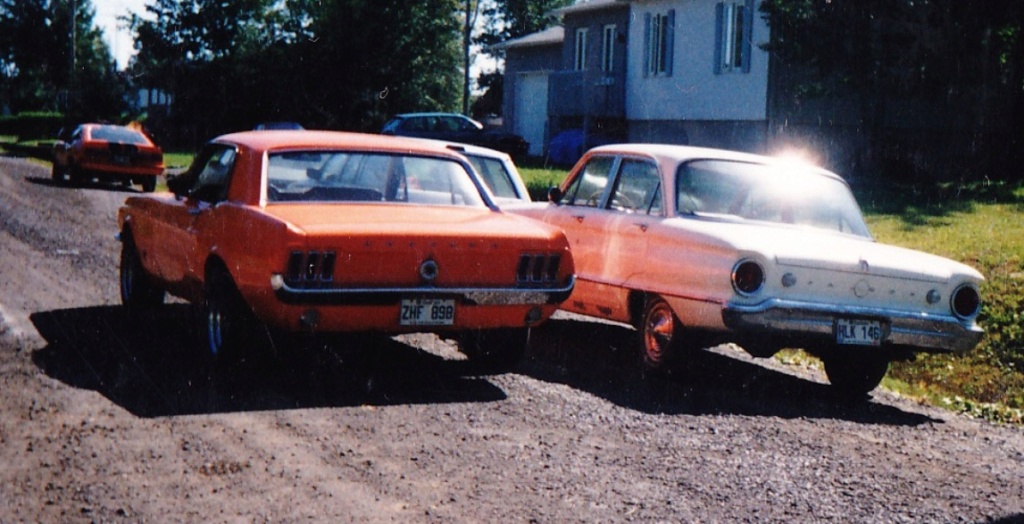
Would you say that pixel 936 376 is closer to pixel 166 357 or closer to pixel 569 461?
pixel 569 461

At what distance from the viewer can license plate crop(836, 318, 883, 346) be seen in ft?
27.1

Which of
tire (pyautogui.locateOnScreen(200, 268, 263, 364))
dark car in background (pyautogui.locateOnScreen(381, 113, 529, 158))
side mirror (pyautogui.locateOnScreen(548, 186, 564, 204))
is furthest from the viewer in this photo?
dark car in background (pyautogui.locateOnScreen(381, 113, 529, 158))

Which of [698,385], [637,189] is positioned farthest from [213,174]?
[698,385]

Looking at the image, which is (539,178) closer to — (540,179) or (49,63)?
(540,179)

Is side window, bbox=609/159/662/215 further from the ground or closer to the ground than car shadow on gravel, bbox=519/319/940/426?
further from the ground

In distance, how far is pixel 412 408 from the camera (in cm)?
728

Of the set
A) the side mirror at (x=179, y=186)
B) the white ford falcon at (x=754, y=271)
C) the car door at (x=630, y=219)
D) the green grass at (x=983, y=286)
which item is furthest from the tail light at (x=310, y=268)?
the green grass at (x=983, y=286)

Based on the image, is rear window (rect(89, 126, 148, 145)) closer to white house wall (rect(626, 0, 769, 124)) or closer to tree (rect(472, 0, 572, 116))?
white house wall (rect(626, 0, 769, 124))

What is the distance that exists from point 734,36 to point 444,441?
25.3 meters

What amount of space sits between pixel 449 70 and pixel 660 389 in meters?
51.4

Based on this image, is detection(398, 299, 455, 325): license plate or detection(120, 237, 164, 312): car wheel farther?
detection(120, 237, 164, 312): car wheel

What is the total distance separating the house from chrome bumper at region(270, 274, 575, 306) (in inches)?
827

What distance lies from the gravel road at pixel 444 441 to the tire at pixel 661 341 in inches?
Result: 6.8

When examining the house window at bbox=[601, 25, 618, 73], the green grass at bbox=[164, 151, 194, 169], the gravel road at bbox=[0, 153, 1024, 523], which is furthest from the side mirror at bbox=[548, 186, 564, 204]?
the house window at bbox=[601, 25, 618, 73]
